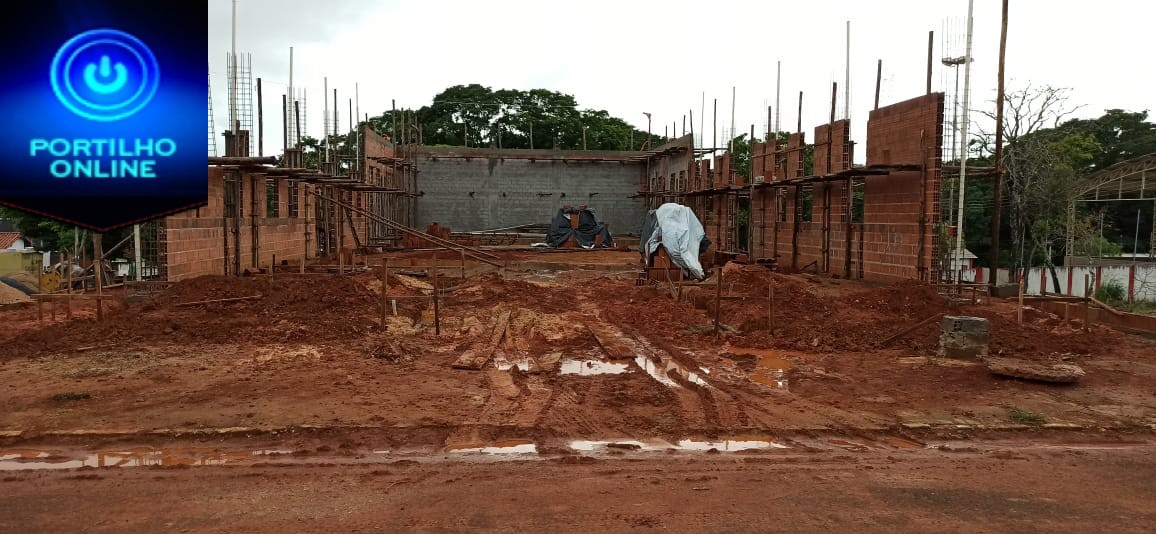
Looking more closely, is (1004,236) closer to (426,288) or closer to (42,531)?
(426,288)

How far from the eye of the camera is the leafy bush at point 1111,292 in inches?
784

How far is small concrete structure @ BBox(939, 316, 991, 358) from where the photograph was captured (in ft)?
31.5

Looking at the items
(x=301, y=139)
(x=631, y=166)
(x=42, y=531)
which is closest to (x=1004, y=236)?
(x=631, y=166)

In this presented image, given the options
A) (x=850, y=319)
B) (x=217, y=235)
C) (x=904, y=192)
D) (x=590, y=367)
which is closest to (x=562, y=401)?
(x=590, y=367)

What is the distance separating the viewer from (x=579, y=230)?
31.8 meters

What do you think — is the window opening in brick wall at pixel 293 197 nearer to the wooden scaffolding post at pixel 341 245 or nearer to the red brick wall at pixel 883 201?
the wooden scaffolding post at pixel 341 245

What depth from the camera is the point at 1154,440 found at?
6633 mm

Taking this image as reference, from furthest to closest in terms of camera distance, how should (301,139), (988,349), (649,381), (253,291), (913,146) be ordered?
1. (301,139)
2. (913,146)
3. (253,291)
4. (988,349)
5. (649,381)

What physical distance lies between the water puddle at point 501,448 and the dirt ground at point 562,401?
5 cm

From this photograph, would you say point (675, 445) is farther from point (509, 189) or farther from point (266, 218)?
point (509, 189)

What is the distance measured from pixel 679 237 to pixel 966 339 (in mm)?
9728

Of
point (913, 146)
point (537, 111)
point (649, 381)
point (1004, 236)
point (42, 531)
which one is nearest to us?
point (42, 531)

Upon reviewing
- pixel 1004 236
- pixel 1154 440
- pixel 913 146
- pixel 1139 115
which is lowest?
pixel 1154 440

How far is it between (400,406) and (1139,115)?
147 ft
